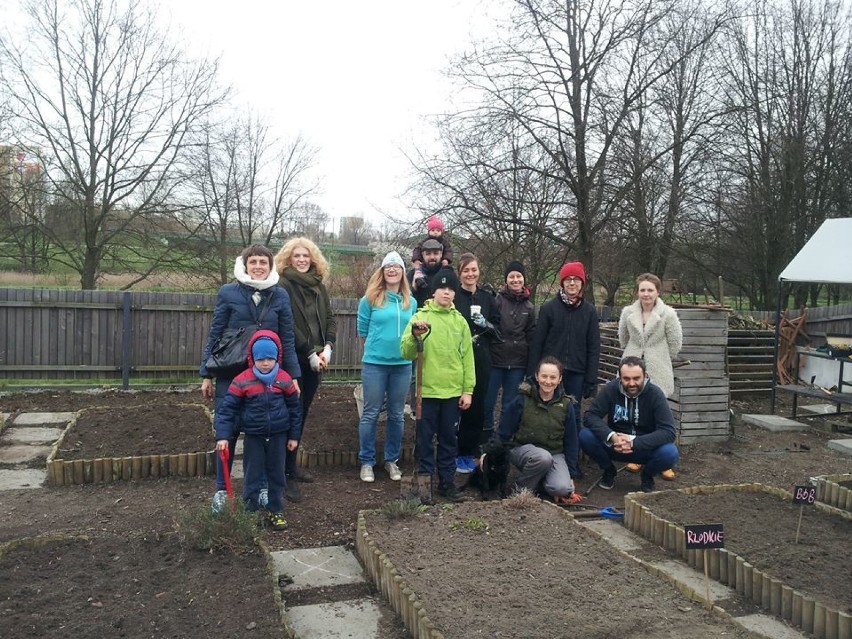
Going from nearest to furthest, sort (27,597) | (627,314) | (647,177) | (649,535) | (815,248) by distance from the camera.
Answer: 1. (27,597)
2. (649,535)
3. (627,314)
4. (815,248)
5. (647,177)

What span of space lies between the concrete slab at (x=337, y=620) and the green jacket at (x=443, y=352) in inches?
71.1

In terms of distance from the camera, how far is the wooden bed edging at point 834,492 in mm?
5023

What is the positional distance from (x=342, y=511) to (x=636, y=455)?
7.54 feet

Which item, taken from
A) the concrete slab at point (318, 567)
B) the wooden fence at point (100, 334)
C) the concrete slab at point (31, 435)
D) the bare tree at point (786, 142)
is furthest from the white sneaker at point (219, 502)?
the bare tree at point (786, 142)

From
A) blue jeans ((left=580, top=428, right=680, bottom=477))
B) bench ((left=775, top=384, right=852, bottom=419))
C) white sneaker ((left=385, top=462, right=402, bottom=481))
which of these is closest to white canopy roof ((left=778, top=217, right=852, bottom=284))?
bench ((left=775, top=384, right=852, bottom=419))

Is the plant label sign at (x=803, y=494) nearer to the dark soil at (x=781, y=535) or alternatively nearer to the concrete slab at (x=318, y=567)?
the dark soil at (x=781, y=535)

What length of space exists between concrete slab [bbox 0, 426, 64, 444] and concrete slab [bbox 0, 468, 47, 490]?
3.15 feet

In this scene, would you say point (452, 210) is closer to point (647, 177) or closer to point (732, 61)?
point (647, 177)

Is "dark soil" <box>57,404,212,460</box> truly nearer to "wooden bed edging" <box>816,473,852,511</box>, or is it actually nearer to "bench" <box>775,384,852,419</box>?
"wooden bed edging" <box>816,473,852,511</box>

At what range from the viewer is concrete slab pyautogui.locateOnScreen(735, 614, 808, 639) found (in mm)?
3188

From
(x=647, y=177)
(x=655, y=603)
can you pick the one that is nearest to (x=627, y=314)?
(x=655, y=603)

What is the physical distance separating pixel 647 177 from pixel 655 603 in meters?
11.6

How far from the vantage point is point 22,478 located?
17.9 ft

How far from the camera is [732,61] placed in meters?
18.9
